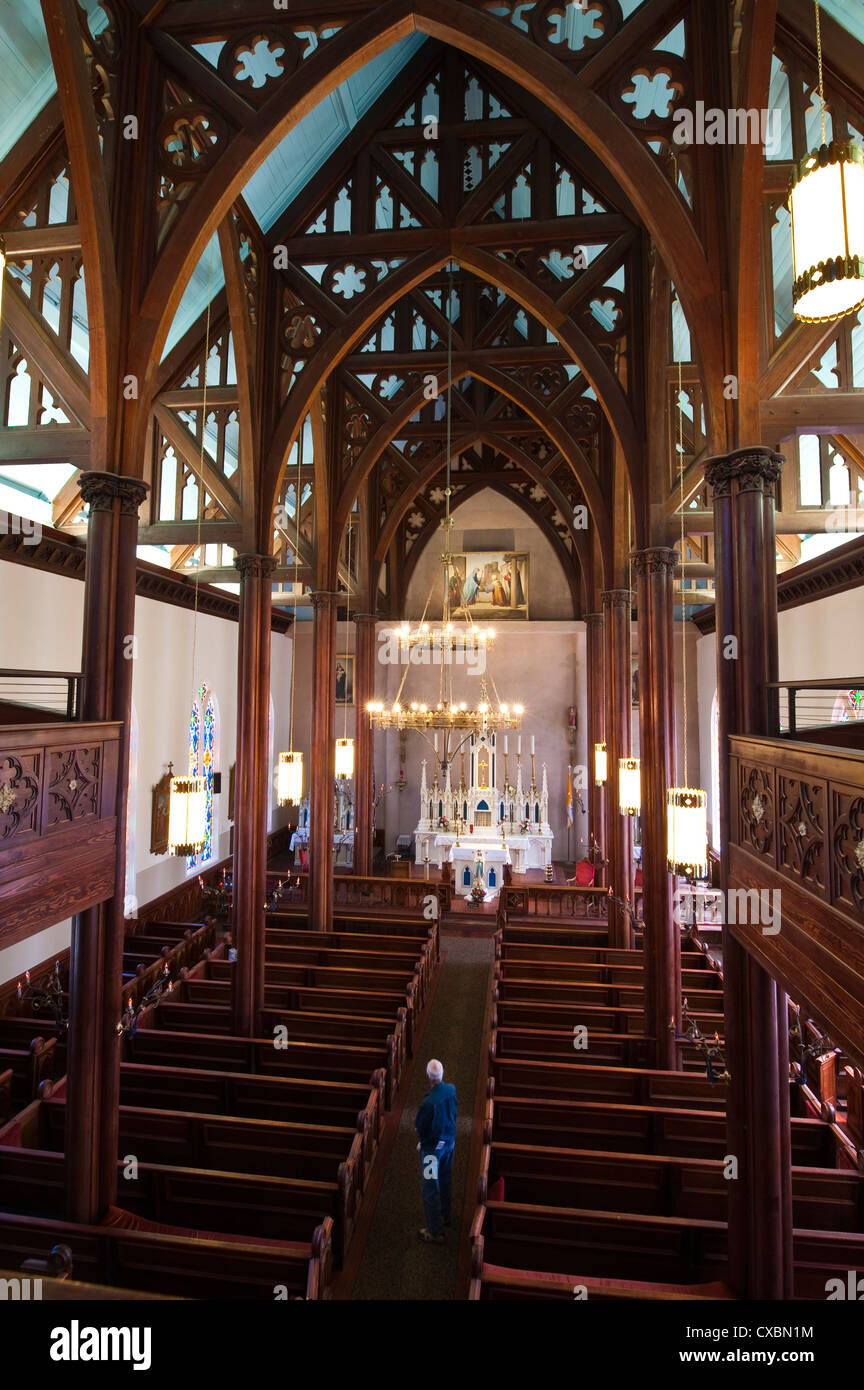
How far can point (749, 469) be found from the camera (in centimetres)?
562

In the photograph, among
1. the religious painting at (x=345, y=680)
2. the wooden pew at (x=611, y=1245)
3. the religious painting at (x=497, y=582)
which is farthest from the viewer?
the religious painting at (x=345, y=680)

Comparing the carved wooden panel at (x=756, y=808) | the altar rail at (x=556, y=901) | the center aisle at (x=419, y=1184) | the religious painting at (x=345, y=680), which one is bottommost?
the center aisle at (x=419, y=1184)

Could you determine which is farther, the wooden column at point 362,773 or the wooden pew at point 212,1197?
the wooden column at point 362,773

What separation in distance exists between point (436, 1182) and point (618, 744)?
794 centimetres

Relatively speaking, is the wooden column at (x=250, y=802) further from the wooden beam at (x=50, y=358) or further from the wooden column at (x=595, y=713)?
the wooden column at (x=595, y=713)

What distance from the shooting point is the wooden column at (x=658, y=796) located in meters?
8.57

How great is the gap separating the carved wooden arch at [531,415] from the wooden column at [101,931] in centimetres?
703

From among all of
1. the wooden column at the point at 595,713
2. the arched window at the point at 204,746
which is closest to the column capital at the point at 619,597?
the wooden column at the point at 595,713

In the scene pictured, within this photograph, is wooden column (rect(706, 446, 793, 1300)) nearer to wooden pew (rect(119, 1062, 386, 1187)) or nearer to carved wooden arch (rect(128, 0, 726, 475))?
carved wooden arch (rect(128, 0, 726, 475))

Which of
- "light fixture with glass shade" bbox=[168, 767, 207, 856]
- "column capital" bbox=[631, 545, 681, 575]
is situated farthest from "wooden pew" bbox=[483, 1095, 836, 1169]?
"column capital" bbox=[631, 545, 681, 575]

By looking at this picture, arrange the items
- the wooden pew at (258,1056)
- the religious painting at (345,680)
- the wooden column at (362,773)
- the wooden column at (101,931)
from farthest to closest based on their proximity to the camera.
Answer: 1. the religious painting at (345,680)
2. the wooden column at (362,773)
3. the wooden pew at (258,1056)
4. the wooden column at (101,931)

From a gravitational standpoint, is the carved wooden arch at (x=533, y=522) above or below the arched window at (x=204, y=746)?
above
